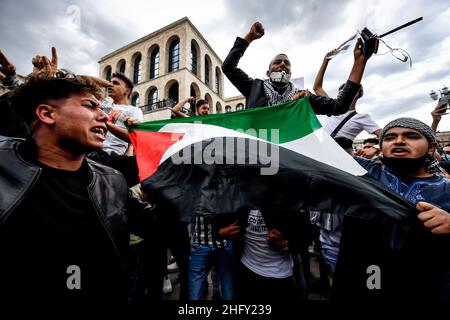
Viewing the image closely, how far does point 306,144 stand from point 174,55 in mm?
19931

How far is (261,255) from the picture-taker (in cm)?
185

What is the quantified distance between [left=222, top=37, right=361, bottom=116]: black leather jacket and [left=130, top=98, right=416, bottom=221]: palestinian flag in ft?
1.30

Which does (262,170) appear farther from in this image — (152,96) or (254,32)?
(152,96)

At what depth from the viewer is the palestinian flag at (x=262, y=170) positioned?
1249 millimetres

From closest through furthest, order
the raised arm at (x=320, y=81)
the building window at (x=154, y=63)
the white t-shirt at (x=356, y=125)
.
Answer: the white t-shirt at (x=356, y=125), the raised arm at (x=320, y=81), the building window at (x=154, y=63)

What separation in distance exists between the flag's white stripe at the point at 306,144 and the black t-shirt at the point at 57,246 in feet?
2.26

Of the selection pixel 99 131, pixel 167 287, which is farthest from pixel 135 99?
pixel 99 131

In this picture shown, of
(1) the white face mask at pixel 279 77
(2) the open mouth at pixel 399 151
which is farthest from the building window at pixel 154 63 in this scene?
(2) the open mouth at pixel 399 151

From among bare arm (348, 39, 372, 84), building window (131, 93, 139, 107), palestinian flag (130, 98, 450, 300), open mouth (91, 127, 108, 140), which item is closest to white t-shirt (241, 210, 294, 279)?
palestinian flag (130, 98, 450, 300)

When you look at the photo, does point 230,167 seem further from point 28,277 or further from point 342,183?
point 28,277

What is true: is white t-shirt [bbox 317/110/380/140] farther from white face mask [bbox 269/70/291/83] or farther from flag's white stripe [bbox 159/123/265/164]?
flag's white stripe [bbox 159/123/265/164]

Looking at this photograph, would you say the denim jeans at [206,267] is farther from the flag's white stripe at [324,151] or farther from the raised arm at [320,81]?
the raised arm at [320,81]

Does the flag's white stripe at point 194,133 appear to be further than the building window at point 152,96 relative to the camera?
No
